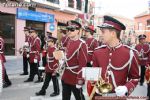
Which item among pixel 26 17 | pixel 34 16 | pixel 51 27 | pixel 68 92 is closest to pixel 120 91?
pixel 68 92

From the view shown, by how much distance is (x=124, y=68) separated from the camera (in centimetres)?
388

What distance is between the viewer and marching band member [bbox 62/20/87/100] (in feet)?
19.2

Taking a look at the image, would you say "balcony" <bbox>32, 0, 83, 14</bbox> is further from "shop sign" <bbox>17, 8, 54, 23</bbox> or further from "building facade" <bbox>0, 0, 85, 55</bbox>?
"shop sign" <bbox>17, 8, 54, 23</bbox>

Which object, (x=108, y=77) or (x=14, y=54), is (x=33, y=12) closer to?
(x=14, y=54)

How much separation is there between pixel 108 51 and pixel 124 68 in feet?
0.91

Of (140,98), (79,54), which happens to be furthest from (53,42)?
(140,98)

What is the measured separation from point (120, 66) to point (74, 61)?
2.18 metres

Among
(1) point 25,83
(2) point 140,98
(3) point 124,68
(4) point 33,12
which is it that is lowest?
(1) point 25,83

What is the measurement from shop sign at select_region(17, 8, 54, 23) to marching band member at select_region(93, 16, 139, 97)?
18.2m

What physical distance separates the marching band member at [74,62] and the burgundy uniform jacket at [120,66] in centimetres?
185

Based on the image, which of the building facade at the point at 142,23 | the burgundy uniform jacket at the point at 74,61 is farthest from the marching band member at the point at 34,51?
the building facade at the point at 142,23

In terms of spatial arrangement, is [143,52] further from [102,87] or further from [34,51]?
[102,87]

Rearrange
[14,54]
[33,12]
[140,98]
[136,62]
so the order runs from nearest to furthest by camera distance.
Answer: [140,98] < [136,62] < [14,54] < [33,12]

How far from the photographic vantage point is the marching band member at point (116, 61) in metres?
3.87
